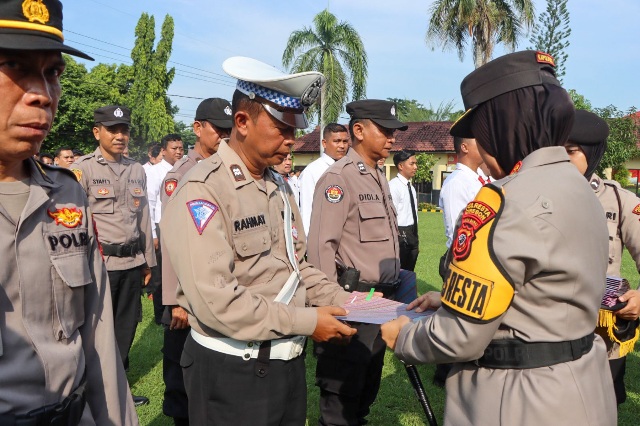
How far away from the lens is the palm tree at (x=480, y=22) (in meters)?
24.2

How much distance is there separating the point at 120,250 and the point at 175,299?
6.52 ft

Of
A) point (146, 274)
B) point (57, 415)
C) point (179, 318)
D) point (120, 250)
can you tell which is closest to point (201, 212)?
point (57, 415)

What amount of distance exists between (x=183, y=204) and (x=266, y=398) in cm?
90

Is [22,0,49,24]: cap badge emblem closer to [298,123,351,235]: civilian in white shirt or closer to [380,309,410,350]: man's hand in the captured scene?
[380,309,410,350]: man's hand

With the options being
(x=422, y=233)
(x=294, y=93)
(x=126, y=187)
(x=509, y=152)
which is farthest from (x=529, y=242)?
(x=422, y=233)

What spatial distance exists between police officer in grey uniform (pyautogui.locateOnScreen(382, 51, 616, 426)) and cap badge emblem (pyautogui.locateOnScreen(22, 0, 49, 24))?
1390mm

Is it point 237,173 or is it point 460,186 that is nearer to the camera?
point 237,173

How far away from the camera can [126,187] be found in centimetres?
503

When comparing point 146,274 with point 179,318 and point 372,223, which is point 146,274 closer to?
point 179,318

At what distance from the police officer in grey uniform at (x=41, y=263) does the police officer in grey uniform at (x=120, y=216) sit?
3071 millimetres

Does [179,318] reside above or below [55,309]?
below

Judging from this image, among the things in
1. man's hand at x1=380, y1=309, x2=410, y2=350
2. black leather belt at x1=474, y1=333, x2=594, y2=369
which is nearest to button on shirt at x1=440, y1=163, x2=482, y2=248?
man's hand at x1=380, y1=309, x2=410, y2=350

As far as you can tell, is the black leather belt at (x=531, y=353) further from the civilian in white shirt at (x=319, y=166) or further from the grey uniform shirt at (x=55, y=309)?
the civilian in white shirt at (x=319, y=166)

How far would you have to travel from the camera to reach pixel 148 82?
32.8m
